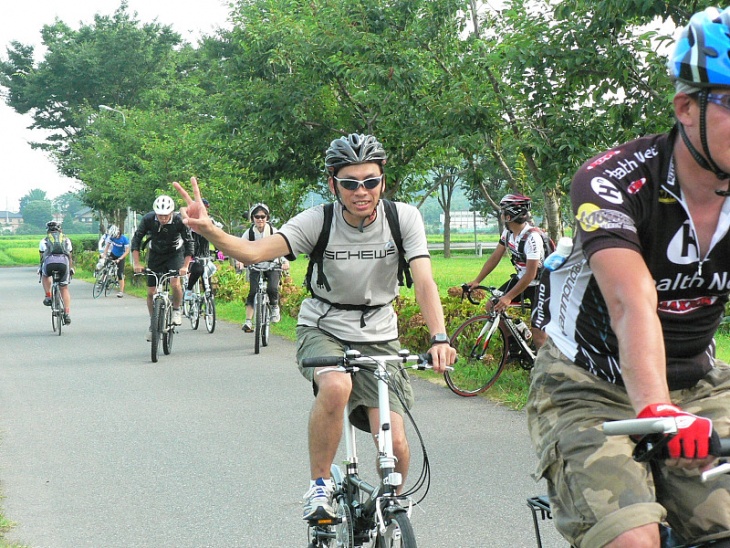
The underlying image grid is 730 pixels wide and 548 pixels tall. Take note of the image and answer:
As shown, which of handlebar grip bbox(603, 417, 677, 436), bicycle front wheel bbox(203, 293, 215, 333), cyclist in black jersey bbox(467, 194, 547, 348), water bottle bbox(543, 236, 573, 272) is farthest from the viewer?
bicycle front wheel bbox(203, 293, 215, 333)

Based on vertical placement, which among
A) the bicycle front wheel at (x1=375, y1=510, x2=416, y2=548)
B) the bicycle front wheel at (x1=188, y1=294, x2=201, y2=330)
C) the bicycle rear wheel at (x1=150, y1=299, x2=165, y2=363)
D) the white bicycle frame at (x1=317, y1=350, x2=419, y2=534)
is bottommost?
the bicycle front wheel at (x1=188, y1=294, x2=201, y2=330)

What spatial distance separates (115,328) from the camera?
17656 mm

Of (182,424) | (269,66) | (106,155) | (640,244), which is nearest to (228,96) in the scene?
(269,66)

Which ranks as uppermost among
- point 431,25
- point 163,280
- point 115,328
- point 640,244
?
point 431,25

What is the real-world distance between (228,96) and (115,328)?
445 centimetres

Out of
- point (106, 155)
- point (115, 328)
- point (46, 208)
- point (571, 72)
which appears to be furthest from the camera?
point (46, 208)

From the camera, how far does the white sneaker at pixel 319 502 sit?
4.29m

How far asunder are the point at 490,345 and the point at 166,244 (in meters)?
5.51

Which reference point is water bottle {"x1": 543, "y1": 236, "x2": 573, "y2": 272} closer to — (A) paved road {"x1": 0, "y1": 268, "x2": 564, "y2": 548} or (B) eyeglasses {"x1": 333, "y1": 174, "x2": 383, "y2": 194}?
(B) eyeglasses {"x1": 333, "y1": 174, "x2": 383, "y2": 194}

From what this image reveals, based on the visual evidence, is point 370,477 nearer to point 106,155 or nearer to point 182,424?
point 182,424

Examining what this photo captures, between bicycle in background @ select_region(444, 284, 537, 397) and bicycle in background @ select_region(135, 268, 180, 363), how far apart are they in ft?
14.5

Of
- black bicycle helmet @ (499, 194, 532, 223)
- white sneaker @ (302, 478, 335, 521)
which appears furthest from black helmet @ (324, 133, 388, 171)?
black bicycle helmet @ (499, 194, 532, 223)

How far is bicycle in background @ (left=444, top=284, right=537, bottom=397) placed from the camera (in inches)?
375

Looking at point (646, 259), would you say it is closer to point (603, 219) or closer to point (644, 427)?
point (603, 219)
